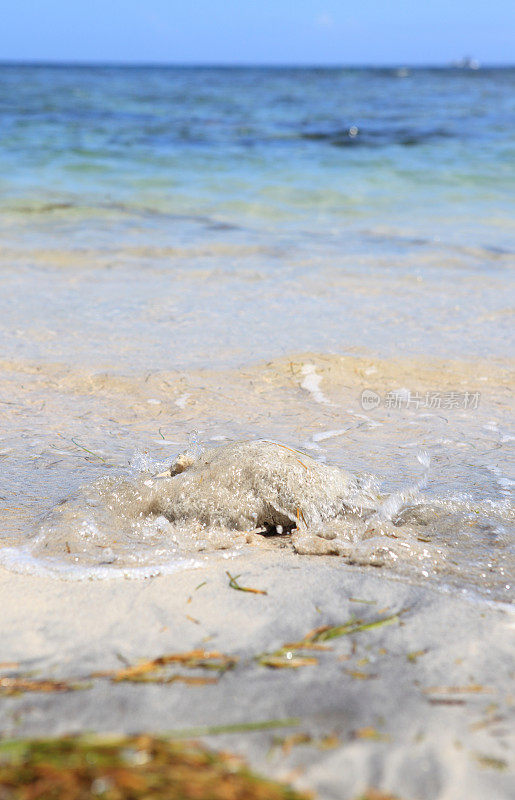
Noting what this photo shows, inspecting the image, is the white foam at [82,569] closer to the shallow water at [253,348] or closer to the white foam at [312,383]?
the shallow water at [253,348]

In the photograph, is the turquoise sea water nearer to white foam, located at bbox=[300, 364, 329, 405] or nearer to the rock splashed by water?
white foam, located at bbox=[300, 364, 329, 405]

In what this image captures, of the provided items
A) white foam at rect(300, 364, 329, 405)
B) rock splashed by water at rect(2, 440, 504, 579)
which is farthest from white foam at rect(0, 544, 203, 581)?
white foam at rect(300, 364, 329, 405)

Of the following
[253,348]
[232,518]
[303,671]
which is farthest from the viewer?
[253,348]

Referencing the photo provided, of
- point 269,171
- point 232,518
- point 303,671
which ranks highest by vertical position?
point 269,171

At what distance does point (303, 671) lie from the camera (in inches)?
50.4

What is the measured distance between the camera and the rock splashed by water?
177cm

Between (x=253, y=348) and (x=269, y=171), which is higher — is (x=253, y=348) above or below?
below

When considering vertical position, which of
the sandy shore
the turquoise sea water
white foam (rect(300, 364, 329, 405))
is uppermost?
the turquoise sea water

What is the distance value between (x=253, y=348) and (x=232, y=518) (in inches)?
66.1

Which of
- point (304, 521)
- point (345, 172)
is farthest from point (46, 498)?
point (345, 172)

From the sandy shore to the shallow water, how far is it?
143 millimetres

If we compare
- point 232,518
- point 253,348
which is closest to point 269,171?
point 253,348

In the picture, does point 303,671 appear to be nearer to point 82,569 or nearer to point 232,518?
point 82,569

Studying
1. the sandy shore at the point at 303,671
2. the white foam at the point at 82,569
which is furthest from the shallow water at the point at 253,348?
the sandy shore at the point at 303,671
